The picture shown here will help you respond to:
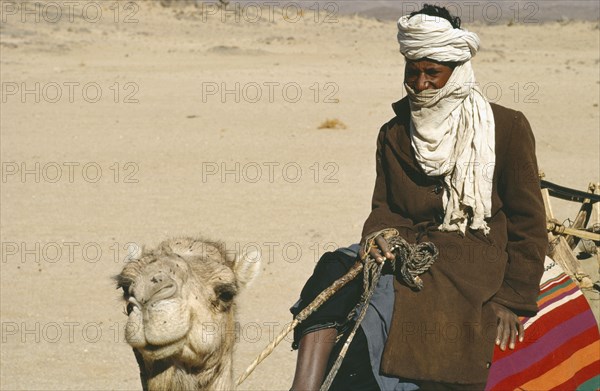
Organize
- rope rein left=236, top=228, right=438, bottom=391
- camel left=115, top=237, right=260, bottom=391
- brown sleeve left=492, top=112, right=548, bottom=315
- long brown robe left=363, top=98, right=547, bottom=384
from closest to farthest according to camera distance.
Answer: camel left=115, top=237, right=260, bottom=391 < rope rein left=236, top=228, right=438, bottom=391 < long brown robe left=363, top=98, right=547, bottom=384 < brown sleeve left=492, top=112, right=548, bottom=315

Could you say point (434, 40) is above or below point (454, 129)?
above

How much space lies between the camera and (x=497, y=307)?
388cm

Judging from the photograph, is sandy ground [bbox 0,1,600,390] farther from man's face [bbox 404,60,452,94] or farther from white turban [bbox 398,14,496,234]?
man's face [bbox 404,60,452,94]

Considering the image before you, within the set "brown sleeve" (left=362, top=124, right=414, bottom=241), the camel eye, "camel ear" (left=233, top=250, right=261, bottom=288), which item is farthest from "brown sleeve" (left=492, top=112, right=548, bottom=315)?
the camel eye

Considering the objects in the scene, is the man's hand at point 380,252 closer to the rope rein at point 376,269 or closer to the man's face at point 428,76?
the rope rein at point 376,269

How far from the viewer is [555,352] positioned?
13.0ft

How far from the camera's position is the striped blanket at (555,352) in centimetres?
379

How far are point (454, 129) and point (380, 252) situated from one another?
2.36 feet

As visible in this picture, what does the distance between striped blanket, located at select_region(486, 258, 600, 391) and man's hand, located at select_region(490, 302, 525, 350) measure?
0.04 meters

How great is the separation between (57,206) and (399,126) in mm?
8913

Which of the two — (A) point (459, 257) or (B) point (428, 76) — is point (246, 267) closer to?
(A) point (459, 257)

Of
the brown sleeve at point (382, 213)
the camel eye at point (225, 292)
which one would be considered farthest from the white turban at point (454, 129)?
the camel eye at point (225, 292)

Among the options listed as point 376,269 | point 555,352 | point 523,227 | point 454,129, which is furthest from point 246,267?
point 555,352

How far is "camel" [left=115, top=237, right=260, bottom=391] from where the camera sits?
2723mm
